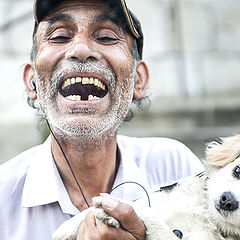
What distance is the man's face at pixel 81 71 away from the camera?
9.48ft

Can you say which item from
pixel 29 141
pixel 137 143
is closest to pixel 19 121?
pixel 29 141

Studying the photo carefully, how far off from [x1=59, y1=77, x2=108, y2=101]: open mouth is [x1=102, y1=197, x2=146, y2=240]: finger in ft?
2.59

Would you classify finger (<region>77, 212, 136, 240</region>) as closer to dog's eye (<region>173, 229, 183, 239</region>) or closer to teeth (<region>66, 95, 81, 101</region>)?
dog's eye (<region>173, 229, 183, 239</region>)

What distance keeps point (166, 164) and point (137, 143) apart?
0.31 metres

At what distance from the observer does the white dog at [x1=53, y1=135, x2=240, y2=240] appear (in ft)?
8.11

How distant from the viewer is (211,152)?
2.79 meters

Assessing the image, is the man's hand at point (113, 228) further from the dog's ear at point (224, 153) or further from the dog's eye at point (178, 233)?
the dog's ear at point (224, 153)

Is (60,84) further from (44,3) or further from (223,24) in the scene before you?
A: (223,24)

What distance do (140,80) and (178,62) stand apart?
4.32 meters

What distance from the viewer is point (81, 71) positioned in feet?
9.55

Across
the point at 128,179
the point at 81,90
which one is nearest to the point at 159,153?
the point at 128,179

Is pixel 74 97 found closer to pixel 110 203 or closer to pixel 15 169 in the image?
pixel 15 169

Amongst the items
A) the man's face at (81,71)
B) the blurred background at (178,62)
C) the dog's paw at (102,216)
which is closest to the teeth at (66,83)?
the man's face at (81,71)

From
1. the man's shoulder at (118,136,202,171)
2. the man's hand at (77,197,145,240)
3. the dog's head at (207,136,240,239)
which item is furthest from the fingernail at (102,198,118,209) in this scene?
the man's shoulder at (118,136,202,171)
